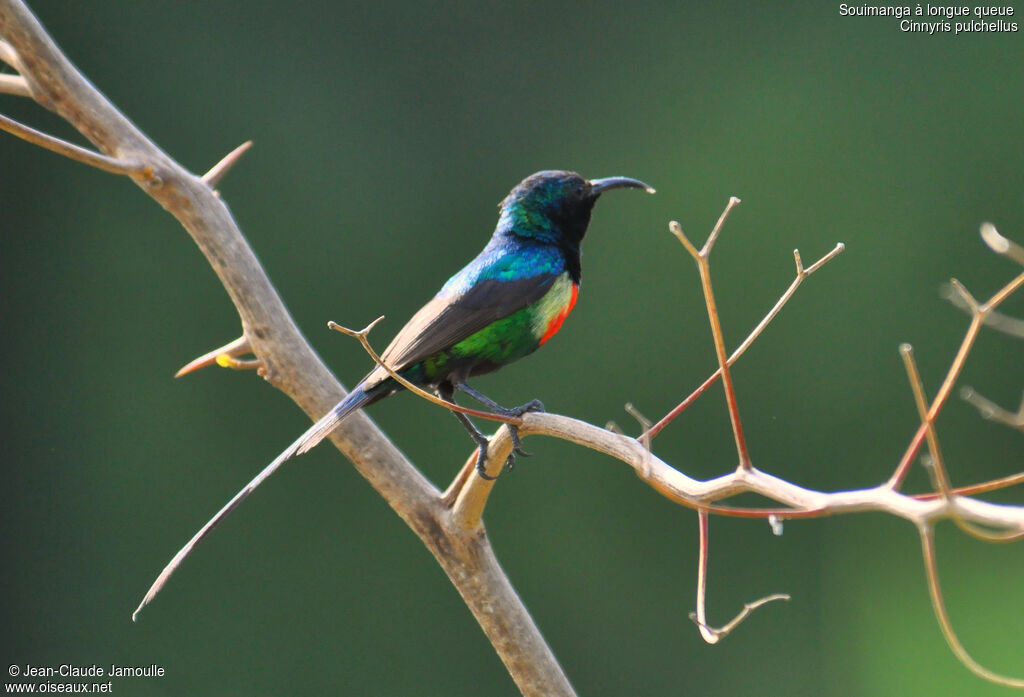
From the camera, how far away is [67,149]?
6.00ft

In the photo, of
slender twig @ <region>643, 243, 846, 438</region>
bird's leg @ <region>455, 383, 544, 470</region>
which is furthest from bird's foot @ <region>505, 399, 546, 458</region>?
slender twig @ <region>643, 243, 846, 438</region>

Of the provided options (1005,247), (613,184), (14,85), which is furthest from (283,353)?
(1005,247)

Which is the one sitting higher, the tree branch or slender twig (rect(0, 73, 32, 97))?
slender twig (rect(0, 73, 32, 97))

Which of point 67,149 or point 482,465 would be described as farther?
point 482,465

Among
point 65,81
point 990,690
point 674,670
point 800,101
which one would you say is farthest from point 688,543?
point 65,81

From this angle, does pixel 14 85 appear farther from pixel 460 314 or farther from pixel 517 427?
pixel 517 427

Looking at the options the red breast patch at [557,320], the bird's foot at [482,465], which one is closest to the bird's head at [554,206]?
the red breast patch at [557,320]

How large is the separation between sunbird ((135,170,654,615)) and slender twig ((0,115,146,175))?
23.3 inches

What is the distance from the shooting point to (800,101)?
5750 millimetres

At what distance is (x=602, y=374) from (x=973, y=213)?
1904 mm

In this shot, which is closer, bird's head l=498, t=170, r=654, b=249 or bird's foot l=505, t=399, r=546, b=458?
bird's foot l=505, t=399, r=546, b=458

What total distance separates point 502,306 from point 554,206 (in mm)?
378

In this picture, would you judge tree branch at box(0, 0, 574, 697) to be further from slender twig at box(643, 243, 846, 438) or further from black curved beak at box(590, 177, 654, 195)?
black curved beak at box(590, 177, 654, 195)

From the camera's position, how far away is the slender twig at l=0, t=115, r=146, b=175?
1.75 meters
